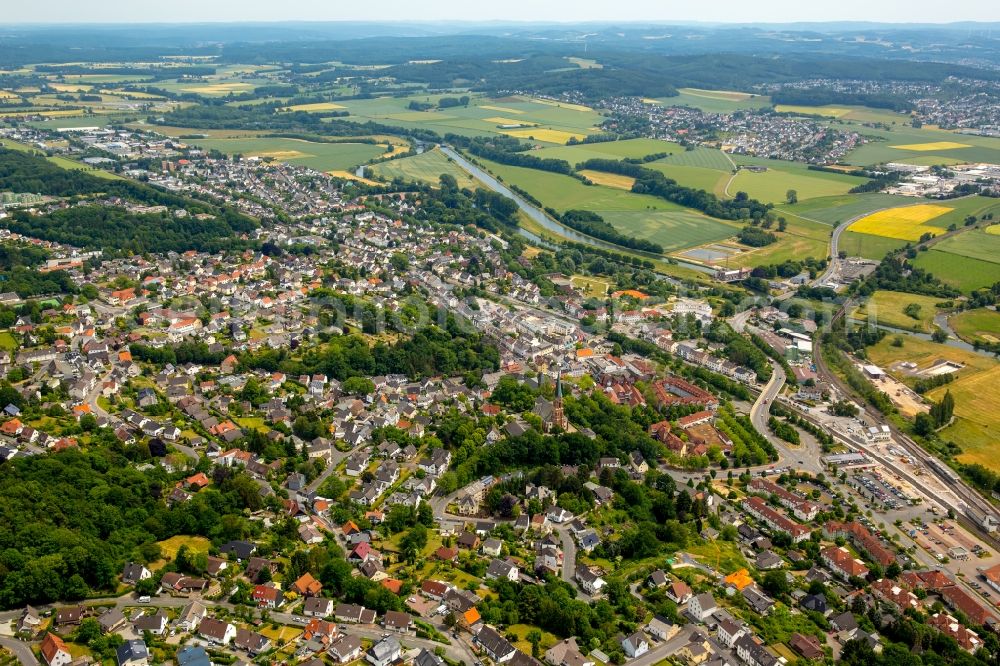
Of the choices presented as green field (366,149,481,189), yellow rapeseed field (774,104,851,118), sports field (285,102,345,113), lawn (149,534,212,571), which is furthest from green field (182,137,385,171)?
yellow rapeseed field (774,104,851,118)

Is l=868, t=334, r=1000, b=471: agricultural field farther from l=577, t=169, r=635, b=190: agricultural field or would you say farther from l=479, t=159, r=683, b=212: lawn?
l=577, t=169, r=635, b=190: agricultural field

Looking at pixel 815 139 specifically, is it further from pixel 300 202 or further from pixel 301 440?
pixel 301 440

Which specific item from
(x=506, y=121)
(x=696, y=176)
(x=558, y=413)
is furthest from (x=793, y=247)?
(x=506, y=121)

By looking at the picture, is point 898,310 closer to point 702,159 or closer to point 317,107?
point 702,159

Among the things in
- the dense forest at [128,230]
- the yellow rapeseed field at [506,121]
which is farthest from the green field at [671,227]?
the yellow rapeseed field at [506,121]

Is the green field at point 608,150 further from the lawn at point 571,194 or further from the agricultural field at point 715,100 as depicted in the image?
the agricultural field at point 715,100

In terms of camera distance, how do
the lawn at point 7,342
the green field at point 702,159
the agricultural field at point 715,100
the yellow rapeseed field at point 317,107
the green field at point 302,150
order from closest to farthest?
the lawn at point 7,342
the green field at point 302,150
the green field at point 702,159
the yellow rapeseed field at point 317,107
the agricultural field at point 715,100
